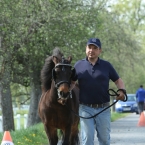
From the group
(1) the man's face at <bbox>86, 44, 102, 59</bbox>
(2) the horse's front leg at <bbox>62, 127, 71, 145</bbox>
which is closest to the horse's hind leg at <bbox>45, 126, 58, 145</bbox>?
(2) the horse's front leg at <bbox>62, 127, 71, 145</bbox>

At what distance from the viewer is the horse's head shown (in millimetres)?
9602

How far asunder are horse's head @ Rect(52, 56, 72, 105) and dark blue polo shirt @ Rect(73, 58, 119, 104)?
62 centimetres

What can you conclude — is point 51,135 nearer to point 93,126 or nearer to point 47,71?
point 47,71

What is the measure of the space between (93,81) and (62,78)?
95 centimetres

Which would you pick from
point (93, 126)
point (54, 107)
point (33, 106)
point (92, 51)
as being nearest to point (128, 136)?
point (54, 107)

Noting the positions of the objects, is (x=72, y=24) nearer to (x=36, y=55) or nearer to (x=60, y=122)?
(x=36, y=55)

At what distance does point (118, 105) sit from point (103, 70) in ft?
138

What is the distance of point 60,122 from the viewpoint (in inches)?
433

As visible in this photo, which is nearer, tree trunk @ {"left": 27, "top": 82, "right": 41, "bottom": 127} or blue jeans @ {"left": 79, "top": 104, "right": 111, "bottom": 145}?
blue jeans @ {"left": 79, "top": 104, "right": 111, "bottom": 145}

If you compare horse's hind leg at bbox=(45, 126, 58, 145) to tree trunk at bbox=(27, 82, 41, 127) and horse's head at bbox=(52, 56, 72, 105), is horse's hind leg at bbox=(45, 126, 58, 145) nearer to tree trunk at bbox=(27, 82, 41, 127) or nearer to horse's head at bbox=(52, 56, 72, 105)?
horse's head at bbox=(52, 56, 72, 105)

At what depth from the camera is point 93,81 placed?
8.90 meters

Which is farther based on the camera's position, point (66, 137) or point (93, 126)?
point (66, 137)

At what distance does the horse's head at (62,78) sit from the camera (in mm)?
9602

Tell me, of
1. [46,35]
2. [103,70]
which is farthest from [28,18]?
[103,70]
